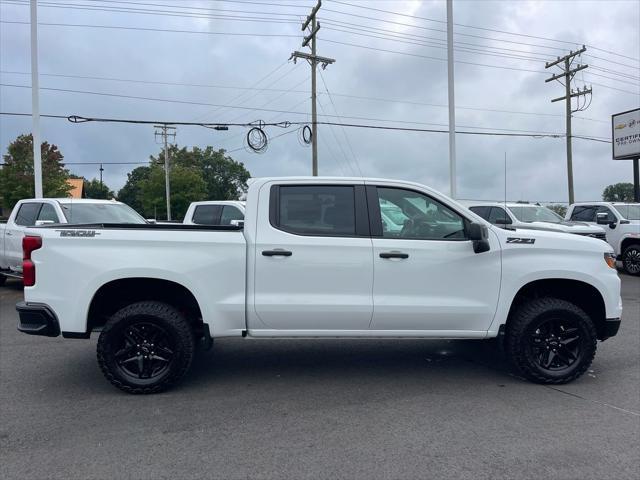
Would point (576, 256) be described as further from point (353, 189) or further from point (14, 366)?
point (14, 366)

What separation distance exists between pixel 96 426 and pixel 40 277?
1448mm

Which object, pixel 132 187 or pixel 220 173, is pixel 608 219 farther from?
pixel 132 187

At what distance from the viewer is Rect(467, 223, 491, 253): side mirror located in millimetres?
4730

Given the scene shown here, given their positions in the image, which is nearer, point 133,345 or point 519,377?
point 133,345

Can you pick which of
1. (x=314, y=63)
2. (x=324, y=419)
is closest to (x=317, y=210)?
(x=324, y=419)

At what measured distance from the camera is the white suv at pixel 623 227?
552 inches

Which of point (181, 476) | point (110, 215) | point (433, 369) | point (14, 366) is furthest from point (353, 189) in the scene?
point (110, 215)

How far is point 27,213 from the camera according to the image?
10.6m

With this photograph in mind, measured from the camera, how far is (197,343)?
18.5 feet

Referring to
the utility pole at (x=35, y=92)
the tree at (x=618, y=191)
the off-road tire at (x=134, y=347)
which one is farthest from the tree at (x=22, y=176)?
the tree at (x=618, y=191)

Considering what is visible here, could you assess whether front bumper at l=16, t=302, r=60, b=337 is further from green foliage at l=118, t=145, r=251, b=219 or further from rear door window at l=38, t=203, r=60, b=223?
A: green foliage at l=118, t=145, r=251, b=219

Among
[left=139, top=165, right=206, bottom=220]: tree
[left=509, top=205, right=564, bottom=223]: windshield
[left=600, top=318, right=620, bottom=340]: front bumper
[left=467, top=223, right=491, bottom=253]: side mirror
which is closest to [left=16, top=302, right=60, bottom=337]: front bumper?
[left=467, top=223, right=491, bottom=253]: side mirror

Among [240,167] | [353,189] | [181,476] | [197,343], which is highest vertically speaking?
[240,167]

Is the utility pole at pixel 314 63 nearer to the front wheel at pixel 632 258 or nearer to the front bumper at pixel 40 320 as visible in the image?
the front wheel at pixel 632 258
